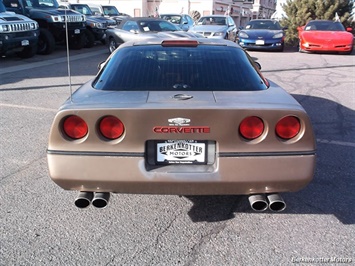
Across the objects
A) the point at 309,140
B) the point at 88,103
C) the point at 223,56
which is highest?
the point at 223,56

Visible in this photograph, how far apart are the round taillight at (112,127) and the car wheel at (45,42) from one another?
38.7 ft

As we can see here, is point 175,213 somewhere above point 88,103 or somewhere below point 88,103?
below

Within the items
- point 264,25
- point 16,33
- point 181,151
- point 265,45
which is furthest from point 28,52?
point 181,151

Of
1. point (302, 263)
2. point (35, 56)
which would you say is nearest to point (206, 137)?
point (302, 263)

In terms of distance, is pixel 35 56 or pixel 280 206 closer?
pixel 280 206

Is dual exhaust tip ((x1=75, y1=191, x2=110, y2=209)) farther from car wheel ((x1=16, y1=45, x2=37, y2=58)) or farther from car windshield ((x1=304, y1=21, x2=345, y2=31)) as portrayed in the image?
car windshield ((x1=304, y1=21, x2=345, y2=31))

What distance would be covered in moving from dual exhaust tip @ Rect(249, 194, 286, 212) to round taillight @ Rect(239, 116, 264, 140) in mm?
454

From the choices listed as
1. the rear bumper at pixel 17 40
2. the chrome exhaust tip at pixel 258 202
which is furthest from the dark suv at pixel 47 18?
the chrome exhaust tip at pixel 258 202

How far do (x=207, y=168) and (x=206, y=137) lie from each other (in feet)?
0.76

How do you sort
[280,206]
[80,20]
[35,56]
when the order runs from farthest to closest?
→ [80,20]
[35,56]
[280,206]

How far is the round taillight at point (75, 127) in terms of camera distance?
257cm

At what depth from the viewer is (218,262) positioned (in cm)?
250

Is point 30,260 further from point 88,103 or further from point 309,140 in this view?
point 309,140

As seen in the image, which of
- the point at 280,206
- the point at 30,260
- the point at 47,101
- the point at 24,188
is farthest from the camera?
the point at 47,101
